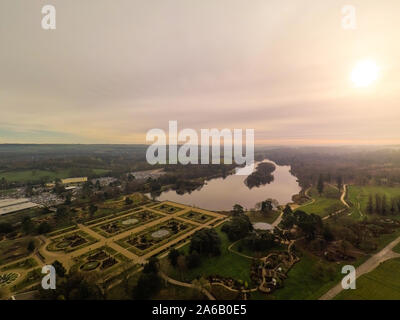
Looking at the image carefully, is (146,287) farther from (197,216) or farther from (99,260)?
(197,216)

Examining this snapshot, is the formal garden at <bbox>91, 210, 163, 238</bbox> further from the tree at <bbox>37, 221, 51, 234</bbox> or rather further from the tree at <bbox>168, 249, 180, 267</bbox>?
the tree at <bbox>168, 249, 180, 267</bbox>

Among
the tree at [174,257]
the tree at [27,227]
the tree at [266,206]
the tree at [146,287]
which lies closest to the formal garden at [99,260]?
the tree at [174,257]

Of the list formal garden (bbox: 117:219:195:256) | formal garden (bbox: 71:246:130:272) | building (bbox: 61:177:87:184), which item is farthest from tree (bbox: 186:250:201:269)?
building (bbox: 61:177:87:184)

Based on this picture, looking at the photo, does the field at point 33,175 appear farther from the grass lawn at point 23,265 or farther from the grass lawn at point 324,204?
the grass lawn at point 324,204

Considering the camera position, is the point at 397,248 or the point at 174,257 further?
the point at 397,248

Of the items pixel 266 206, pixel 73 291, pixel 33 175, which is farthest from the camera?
pixel 33 175

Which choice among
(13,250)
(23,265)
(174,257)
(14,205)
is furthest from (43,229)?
(174,257)
